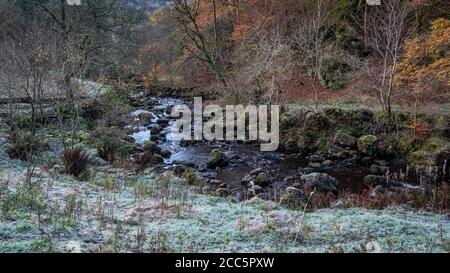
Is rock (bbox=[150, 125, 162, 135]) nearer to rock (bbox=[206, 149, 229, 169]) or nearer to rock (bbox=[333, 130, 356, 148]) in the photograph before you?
rock (bbox=[206, 149, 229, 169])

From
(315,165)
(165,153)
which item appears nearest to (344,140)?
(315,165)

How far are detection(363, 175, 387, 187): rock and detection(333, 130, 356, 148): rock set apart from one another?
3.10 m

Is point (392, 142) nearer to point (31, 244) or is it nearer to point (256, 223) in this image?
point (256, 223)

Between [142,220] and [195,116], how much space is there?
1880cm

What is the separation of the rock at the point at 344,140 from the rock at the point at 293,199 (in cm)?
677

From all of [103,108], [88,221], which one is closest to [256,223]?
[88,221]

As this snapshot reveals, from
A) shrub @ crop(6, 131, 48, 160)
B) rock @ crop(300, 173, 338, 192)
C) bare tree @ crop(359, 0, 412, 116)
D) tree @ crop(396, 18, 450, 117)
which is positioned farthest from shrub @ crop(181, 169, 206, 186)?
tree @ crop(396, 18, 450, 117)

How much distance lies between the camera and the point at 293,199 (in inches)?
386

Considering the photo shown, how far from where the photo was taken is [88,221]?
261 inches

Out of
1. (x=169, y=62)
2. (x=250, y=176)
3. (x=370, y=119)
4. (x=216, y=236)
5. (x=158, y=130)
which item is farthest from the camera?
(x=169, y=62)

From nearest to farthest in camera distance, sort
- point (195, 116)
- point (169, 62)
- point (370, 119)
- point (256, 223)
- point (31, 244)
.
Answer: point (31, 244)
point (256, 223)
point (370, 119)
point (195, 116)
point (169, 62)

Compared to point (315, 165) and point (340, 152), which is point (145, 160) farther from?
point (340, 152)

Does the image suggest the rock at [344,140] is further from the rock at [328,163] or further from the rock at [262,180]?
the rock at [262,180]

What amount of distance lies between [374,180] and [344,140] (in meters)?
3.66
